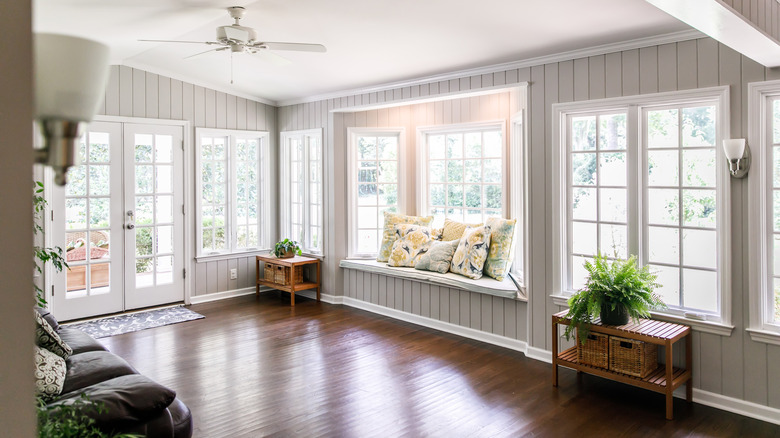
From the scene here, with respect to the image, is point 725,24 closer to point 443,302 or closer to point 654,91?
point 654,91

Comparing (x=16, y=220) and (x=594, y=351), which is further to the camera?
(x=594, y=351)

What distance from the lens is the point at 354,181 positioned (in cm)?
639

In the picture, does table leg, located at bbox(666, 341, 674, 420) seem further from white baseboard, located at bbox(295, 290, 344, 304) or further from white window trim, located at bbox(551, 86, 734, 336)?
white baseboard, located at bbox(295, 290, 344, 304)

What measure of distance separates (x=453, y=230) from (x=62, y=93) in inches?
210

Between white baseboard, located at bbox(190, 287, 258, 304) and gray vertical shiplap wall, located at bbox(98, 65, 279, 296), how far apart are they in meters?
0.04

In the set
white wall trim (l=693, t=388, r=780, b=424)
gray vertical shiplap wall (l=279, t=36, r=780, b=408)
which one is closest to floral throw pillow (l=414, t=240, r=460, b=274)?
gray vertical shiplap wall (l=279, t=36, r=780, b=408)

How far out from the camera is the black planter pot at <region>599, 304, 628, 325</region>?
354 centimetres

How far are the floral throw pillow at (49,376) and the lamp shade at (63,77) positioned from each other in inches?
85.8

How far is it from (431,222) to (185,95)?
10.9 ft

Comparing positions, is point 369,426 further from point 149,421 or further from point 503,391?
point 149,421

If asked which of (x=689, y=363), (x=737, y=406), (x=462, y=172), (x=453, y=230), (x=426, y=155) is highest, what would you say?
(x=426, y=155)

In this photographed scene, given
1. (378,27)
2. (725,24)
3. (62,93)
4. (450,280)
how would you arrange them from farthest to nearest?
(450,280) → (378,27) → (725,24) → (62,93)

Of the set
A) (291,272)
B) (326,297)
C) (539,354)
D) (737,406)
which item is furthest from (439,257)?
(737,406)

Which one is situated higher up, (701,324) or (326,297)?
(701,324)
